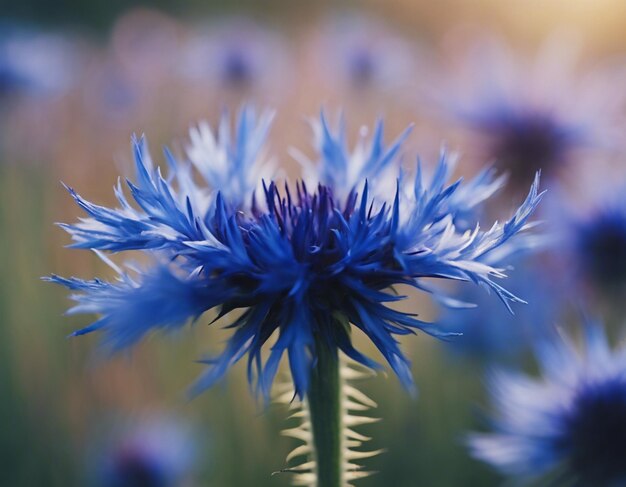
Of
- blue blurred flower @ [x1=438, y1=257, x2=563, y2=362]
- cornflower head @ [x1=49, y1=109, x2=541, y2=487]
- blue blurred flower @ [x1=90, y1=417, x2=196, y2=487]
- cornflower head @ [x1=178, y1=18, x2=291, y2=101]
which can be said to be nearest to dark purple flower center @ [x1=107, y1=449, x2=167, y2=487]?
blue blurred flower @ [x1=90, y1=417, x2=196, y2=487]

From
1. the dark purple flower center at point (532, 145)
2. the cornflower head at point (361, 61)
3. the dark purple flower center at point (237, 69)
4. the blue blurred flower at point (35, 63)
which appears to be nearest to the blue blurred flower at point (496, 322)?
the dark purple flower center at point (532, 145)

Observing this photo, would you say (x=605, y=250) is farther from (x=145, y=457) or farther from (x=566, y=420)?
(x=145, y=457)

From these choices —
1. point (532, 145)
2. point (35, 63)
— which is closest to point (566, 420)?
point (532, 145)

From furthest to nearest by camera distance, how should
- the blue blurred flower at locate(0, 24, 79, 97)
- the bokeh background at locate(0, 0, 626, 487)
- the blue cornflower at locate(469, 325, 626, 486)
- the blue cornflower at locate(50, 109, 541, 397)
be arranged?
the blue blurred flower at locate(0, 24, 79, 97), the bokeh background at locate(0, 0, 626, 487), the blue cornflower at locate(469, 325, 626, 486), the blue cornflower at locate(50, 109, 541, 397)

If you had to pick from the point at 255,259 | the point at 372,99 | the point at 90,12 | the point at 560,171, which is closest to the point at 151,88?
the point at 372,99

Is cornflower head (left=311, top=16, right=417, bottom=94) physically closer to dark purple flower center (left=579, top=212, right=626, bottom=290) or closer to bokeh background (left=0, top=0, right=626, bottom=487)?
bokeh background (left=0, top=0, right=626, bottom=487)

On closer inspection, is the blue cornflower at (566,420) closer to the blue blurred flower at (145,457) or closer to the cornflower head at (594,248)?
the cornflower head at (594,248)

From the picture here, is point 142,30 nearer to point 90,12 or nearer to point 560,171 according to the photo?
point 560,171
